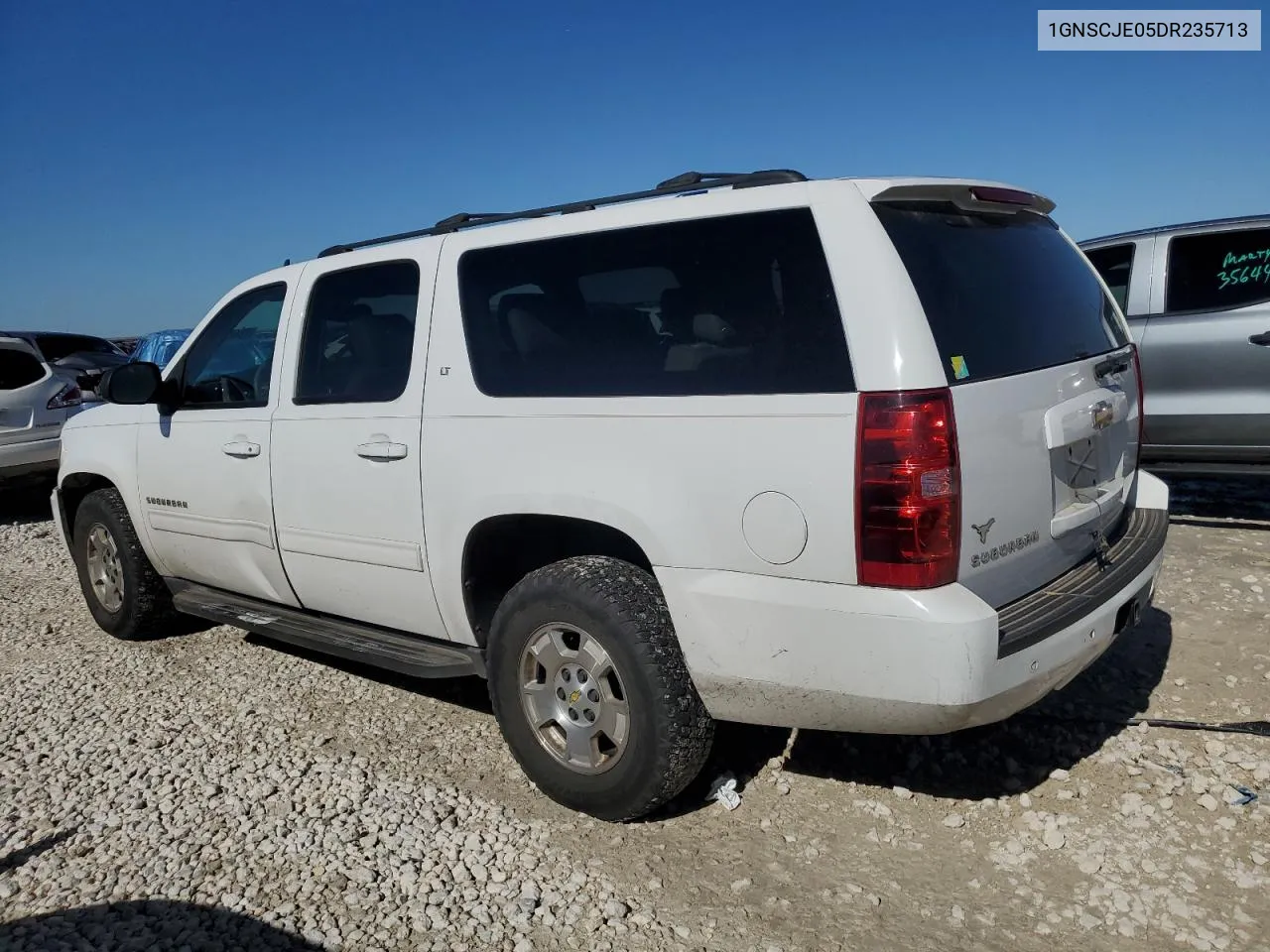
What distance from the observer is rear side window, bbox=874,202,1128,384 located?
2574mm

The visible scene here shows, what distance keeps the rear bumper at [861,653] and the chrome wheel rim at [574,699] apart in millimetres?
318

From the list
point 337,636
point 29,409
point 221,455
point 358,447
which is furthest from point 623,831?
point 29,409

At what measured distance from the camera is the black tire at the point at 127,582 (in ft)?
16.1

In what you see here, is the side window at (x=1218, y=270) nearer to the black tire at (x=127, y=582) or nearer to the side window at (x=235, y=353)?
the side window at (x=235, y=353)

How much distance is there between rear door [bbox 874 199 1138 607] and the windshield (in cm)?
1136

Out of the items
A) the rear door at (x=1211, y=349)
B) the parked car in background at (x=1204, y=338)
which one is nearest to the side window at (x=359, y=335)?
the parked car in background at (x=1204, y=338)

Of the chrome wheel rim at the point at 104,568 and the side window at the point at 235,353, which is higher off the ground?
the side window at the point at 235,353

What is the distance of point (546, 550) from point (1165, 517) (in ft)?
7.58

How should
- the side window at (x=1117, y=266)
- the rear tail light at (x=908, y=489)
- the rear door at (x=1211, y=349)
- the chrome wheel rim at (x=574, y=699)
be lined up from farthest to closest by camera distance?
1. the side window at (x=1117, y=266)
2. the rear door at (x=1211, y=349)
3. the chrome wheel rim at (x=574, y=699)
4. the rear tail light at (x=908, y=489)

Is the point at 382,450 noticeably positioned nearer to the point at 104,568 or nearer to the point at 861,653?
the point at 861,653

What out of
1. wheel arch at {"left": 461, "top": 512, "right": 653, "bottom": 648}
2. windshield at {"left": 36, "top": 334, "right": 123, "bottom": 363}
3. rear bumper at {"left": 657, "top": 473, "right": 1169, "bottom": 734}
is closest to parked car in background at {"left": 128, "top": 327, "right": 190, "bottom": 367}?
windshield at {"left": 36, "top": 334, "right": 123, "bottom": 363}

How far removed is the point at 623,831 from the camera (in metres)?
3.09

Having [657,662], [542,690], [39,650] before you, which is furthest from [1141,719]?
[39,650]

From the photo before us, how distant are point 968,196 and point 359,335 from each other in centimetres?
234
